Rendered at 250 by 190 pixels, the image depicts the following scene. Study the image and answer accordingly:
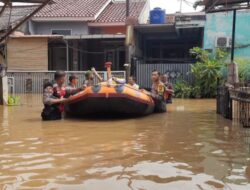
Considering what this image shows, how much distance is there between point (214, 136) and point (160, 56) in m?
18.3

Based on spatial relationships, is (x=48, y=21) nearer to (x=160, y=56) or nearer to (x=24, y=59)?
(x=24, y=59)

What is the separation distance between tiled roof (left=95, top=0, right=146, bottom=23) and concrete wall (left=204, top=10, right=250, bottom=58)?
5.46 metres

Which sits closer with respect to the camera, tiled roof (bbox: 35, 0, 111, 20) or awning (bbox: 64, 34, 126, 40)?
awning (bbox: 64, 34, 126, 40)

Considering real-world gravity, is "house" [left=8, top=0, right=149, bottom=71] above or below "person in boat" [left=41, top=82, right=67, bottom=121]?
above

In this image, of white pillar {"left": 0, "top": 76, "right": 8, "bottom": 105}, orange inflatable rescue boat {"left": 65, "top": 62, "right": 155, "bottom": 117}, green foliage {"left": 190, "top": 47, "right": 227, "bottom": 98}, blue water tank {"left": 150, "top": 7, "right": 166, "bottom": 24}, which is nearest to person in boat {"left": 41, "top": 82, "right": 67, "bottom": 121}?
orange inflatable rescue boat {"left": 65, "top": 62, "right": 155, "bottom": 117}

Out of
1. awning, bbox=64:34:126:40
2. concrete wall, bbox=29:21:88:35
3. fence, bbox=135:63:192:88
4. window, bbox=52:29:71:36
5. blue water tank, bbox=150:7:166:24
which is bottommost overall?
fence, bbox=135:63:192:88

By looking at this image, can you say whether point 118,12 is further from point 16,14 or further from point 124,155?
point 124,155

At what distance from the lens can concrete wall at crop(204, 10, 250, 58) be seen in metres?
21.1

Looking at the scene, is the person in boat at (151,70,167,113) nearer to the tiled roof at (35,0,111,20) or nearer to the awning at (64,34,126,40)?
the awning at (64,34,126,40)

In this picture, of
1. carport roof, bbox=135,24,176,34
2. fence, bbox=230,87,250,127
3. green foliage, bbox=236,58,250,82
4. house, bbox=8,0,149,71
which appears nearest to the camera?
fence, bbox=230,87,250,127

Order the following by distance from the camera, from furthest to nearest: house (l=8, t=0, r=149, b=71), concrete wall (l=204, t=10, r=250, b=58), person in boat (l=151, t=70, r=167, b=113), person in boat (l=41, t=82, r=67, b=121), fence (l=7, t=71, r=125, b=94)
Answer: house (l=8, t=0, r=149, b=71) < fence (l=7, t=71, r=125, b=94) < concrete wall (l=204, t=10, r=250, b=58) < person in boat (l=151, t=70, r=167, b=113) < person in boat (l=41, t=82, r=67, b=121)

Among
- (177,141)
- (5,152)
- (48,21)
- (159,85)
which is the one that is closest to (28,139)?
(5,152)

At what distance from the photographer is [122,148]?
697cm

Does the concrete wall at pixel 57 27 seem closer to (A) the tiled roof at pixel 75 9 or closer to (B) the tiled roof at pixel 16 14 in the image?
(A) the tiled roof at pixel 75 9
